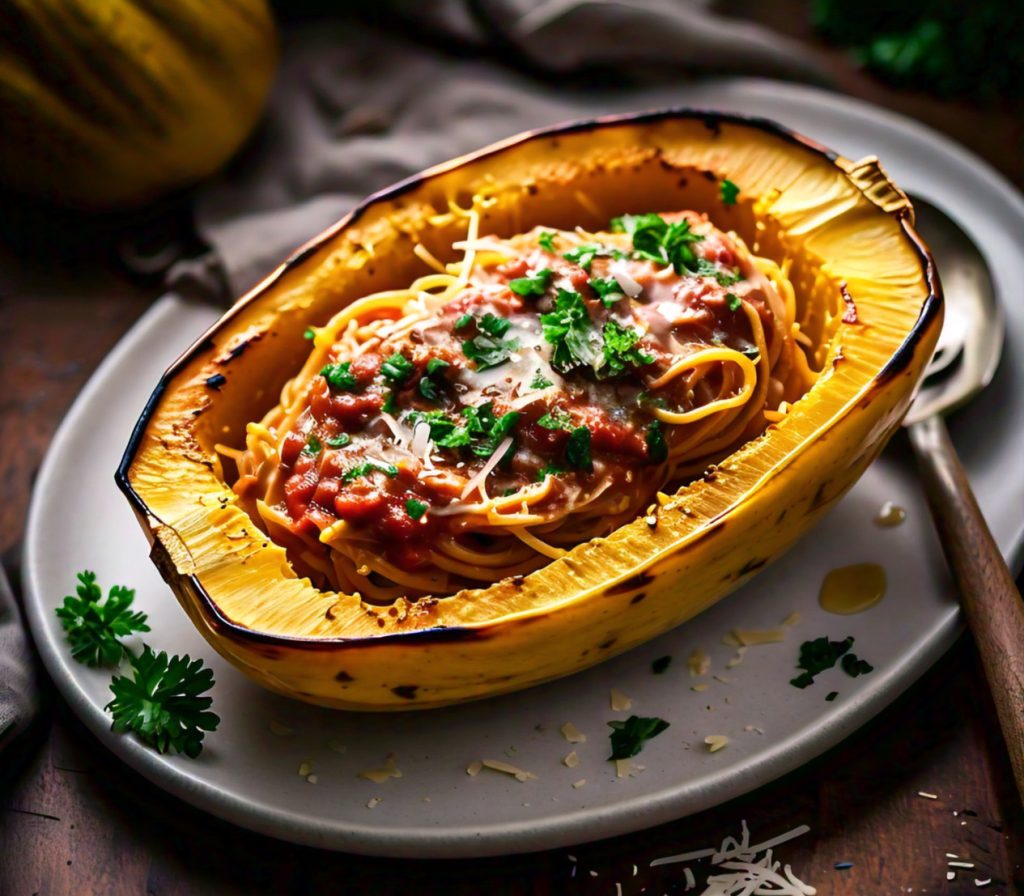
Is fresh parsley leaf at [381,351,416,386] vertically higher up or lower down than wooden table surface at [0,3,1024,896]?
higher up

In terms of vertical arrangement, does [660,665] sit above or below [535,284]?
below

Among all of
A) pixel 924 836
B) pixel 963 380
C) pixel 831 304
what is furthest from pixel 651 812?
pixel 963 380

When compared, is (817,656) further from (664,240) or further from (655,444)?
(664,240)

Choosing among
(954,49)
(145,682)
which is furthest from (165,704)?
(954,49)

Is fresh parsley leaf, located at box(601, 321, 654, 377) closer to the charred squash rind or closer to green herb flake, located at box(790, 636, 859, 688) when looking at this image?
the charred squash rind

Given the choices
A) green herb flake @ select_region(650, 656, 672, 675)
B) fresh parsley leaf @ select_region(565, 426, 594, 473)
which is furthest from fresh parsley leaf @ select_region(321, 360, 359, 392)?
green herb flake @ select_region(650, 656, 672, 675)
